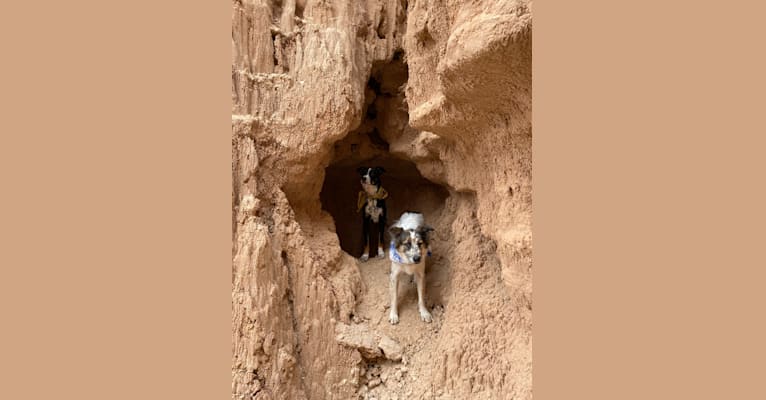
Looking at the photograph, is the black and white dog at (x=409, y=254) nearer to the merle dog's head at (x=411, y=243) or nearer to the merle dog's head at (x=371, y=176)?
the merle dog's head at (x=411, y=243)

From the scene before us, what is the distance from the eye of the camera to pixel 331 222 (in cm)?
541

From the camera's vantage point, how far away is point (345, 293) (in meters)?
4.92

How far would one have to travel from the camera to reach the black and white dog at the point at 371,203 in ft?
18.7

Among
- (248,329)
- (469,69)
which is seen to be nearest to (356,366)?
(248,329)

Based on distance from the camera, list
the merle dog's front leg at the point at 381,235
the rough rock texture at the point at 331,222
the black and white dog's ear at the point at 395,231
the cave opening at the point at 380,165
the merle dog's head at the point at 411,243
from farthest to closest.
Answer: the merle dog's front leg at the point at 381,235
the cave opening at the point at 380,165
the black and white dog's ear at the point at 395,231
the merle dog's head at the point at 411,243
the rough rock texture at the point at 331,222

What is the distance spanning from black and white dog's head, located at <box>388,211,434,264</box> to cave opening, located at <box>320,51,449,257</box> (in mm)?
996

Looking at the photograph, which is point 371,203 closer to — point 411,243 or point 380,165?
point 380,165

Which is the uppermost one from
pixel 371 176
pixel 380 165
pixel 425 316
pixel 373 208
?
pixel 380 165

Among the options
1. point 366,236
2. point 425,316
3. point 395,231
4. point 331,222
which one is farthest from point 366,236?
point 425,316

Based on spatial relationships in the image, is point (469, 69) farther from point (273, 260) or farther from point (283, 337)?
point (283, 337)

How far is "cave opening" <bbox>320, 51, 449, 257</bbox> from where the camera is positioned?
560 centimetres

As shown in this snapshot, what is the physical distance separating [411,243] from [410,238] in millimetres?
56

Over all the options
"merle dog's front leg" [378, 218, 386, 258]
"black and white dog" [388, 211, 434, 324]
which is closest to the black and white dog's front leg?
"merle dog's front leg" [378, 218, 386, 258]

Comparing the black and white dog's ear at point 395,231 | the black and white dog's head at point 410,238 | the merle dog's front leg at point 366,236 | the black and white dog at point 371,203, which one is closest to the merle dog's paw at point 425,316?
the black and white dog's head at point 410,238
